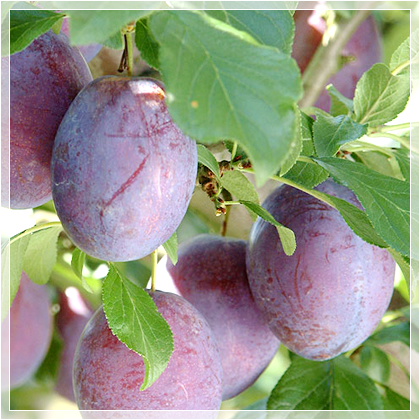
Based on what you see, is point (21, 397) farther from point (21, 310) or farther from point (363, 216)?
point (363, 216)

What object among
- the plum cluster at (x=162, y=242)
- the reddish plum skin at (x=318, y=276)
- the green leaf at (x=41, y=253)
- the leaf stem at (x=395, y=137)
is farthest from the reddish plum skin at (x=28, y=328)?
the leaf stem at (x=395, y=137)

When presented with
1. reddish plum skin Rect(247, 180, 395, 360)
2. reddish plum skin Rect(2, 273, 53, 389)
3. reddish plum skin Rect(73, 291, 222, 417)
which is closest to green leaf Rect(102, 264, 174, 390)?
reddish plum skin Rect(73, 291, 222, 417)

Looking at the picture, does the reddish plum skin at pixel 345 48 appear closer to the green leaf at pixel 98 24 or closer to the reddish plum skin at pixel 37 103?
the reddish plum skin at pixel 37 103

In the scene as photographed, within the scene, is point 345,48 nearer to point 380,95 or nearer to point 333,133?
point 380,95

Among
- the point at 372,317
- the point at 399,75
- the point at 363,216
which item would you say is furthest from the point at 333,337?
the point at 399,75

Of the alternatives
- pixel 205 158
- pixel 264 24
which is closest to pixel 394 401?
pixel 205 158

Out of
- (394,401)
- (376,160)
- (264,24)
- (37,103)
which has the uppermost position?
(264,24)
